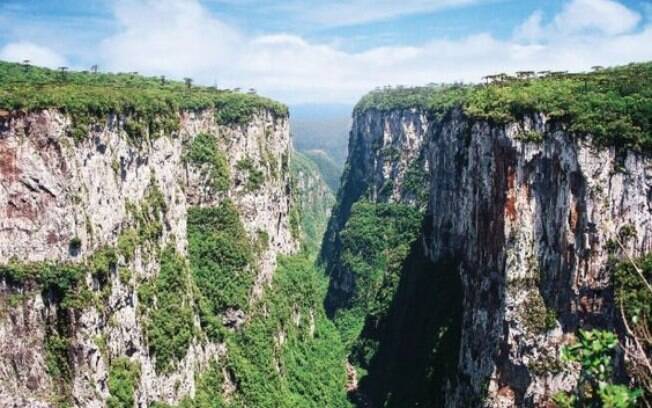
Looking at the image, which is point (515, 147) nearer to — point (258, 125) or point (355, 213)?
point (258, 125)

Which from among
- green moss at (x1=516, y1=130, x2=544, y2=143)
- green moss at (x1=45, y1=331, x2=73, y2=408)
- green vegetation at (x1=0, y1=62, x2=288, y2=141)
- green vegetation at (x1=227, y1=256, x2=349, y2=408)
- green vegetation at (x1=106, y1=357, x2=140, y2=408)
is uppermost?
green vegetation at (x1=0, y1=62, x2=288, y2=141)

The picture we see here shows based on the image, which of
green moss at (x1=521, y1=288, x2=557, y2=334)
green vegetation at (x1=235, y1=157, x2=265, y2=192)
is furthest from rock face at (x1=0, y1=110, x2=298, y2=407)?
green moss at (x1=521, y1=288, x2=557, y2=334)

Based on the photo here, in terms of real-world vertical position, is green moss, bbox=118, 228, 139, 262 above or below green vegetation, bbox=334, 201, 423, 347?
above

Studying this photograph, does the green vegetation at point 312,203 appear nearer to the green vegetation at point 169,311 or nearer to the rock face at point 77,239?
→ the green vegetation at point 169,311

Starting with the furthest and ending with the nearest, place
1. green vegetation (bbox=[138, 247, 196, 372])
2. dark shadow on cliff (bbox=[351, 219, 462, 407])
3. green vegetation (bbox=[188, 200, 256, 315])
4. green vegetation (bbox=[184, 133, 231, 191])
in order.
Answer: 1. green vegetation (bbox=[184, 133, 231, 191])
2. green vegetation (bbox=[188, 200, 256, 315])
3. dark shadow on cliff (bbox=[351, 219, 462, 407])
4. green vegetation (bbox=[138, 247, 196, 372])

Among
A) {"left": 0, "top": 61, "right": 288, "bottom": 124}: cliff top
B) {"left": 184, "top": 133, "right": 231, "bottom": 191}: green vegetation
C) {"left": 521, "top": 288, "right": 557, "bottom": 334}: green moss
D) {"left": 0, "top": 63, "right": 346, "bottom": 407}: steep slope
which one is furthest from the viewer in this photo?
{"left": 184, "top": 133, "right": 231, "bottom": 191}: green vegetation

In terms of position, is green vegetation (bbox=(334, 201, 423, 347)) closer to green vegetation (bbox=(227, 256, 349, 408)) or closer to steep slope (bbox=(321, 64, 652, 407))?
green vegetation (bbox=(227, 256, 349, 408))

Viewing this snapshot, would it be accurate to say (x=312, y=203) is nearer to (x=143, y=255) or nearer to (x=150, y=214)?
(x=150, y=214)

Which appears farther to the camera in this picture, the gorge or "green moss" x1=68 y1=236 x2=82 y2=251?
"green moss" x1=68 y1=236 x2=82 y2=251

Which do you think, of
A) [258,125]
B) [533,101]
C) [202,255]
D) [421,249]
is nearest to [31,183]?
[202,255]
